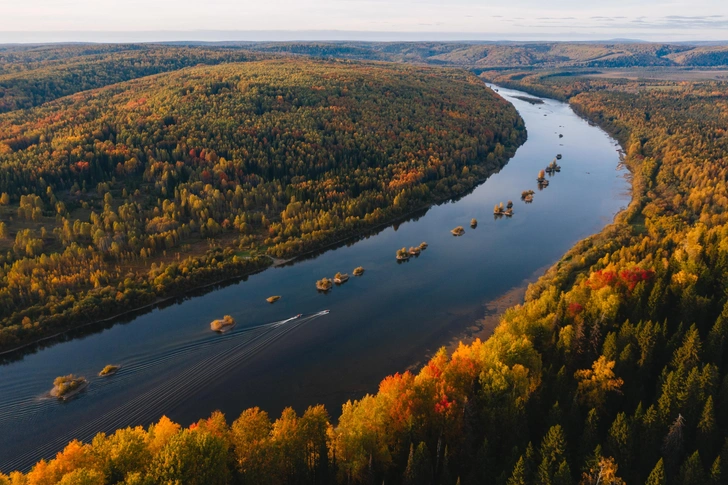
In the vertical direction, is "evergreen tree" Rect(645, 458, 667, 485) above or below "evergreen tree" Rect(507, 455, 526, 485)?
above

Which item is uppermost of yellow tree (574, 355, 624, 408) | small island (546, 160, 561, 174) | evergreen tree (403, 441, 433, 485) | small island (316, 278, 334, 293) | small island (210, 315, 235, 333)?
small island (546, 160, 561, 174)

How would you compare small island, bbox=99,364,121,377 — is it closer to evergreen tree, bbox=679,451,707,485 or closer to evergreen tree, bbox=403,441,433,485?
evergreen tree, bbox=403,441,433,485

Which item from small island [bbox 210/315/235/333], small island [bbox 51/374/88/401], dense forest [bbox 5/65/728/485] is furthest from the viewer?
small island [bbox 210/315/235/333]

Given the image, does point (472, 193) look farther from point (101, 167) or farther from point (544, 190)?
point (101, 167)

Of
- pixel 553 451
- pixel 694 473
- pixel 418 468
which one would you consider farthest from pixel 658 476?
pixel 418 468

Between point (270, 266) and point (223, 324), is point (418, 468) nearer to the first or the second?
point (223, 324)

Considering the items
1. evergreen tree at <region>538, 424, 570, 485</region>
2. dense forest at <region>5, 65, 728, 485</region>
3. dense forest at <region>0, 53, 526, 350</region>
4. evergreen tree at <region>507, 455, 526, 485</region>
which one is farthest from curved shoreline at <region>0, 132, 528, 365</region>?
evergreen tree at <region>538, 424, 570, 485</region>

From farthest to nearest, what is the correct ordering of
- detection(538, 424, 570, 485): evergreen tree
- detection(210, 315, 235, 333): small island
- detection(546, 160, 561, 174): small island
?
detection(546, 160, 561, 174): small island → detection(210, 315, 235, 333): small island → detection(538, 424, 570, 485): evergreen tree

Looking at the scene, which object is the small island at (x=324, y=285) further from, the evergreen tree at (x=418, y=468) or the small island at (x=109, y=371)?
the evergreen tree at (x=418, y=468)
